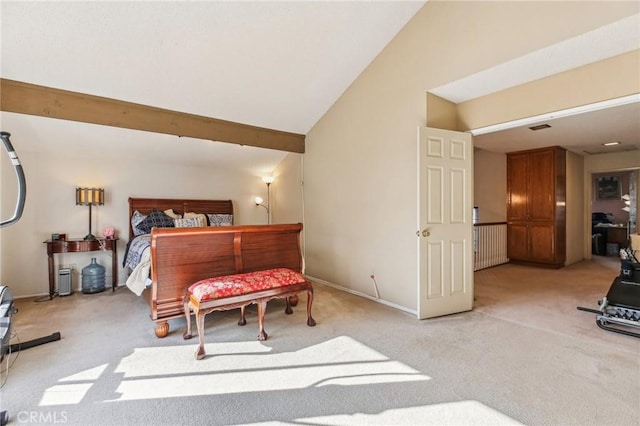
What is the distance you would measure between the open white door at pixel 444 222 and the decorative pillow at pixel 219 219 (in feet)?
12.3

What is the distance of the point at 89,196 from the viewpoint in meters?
4.34

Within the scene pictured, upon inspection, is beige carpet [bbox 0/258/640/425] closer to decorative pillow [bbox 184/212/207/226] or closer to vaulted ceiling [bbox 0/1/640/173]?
decorative pillow [bbox 184/212/207/226]

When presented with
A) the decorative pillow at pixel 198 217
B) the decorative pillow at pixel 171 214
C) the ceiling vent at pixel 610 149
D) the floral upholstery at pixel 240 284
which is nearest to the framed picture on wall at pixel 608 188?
the ceiling vent at pixel 610 149

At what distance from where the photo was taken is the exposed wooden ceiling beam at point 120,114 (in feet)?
9.96

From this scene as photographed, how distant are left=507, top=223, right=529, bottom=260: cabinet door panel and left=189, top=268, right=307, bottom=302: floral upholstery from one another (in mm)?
5398

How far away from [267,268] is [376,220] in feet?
5.06

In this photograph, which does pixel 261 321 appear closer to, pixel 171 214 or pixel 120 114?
pixel 120 114

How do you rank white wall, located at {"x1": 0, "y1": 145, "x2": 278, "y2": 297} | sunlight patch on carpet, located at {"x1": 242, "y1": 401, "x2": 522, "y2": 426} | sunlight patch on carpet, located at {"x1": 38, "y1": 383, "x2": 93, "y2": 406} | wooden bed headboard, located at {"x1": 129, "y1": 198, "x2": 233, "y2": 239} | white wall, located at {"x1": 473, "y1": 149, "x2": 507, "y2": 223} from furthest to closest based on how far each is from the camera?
1. white wall, located at {"x1": 473, "y1": 149, "x2": 507, "y2": 223}
2. wooden bed headboard, located at {"x1": 129, "y1": 198, "x2": 233, "y2": 239}
3. white wall, located at {"x1": 0, "y1": 145, "x2": 278, "y2": 297}
4. sunlight patch on carpet, located at {"x1": 38, "y1": 383, "x2": 93, "y2": 406}
5. sunlight patch on carpet, located at {"x1": 242, "y1": 401, "x2": 522, "y2": 426}

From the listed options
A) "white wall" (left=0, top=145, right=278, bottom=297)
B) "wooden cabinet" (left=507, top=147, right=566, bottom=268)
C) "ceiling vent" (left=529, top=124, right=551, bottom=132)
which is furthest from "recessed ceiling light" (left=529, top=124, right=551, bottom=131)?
"white wall" (left=0, top=145, right=278, bottom=297)

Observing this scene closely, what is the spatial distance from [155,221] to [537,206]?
284 inches

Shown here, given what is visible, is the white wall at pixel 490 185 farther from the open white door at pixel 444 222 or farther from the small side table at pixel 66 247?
the small side table at pixel 66 247

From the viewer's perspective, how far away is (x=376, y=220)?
12.7ft

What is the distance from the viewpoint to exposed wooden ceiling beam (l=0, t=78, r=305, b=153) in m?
3.04

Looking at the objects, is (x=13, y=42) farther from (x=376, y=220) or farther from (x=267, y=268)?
(x=376, y=220)
